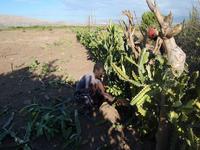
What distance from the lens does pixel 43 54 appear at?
45.9 feet

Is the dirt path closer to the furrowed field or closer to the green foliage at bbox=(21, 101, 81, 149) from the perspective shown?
the furrowed field

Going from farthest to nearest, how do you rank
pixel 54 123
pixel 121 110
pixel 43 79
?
pixel 43 79 < pixel 121 110 < pixel 54 123

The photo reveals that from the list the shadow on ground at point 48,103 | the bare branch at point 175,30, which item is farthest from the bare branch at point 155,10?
the shadow on ground at point 48,103

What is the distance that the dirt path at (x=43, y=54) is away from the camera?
37.7 ft

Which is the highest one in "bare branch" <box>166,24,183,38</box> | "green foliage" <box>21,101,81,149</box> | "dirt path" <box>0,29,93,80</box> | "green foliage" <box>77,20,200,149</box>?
"bare branch" <box>166,24,183,38</box>

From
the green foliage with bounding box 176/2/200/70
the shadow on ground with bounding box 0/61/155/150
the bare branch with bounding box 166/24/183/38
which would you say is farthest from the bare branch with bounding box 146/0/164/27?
the green foliage with bounding box 176/2/200/70

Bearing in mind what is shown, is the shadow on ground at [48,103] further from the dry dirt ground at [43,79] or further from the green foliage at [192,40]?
the green foliage at [192,40]

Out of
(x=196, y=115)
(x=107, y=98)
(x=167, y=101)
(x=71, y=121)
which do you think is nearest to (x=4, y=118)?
(x=71, y=121)

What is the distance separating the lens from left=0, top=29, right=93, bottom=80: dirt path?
11.5 metres

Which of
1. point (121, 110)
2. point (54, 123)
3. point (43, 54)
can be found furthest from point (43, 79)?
point (43, 54)

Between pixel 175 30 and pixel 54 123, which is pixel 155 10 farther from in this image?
pixel 54 123

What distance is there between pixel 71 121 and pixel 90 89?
0.62 meters

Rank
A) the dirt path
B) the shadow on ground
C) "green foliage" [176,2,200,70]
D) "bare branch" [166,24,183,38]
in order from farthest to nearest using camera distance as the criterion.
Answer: the dirt path
"green foliage" [176,2,200,70]
the shadow on ground
"bare branch" [166,24,183,38]

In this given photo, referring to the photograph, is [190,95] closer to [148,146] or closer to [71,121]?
[148,146]
